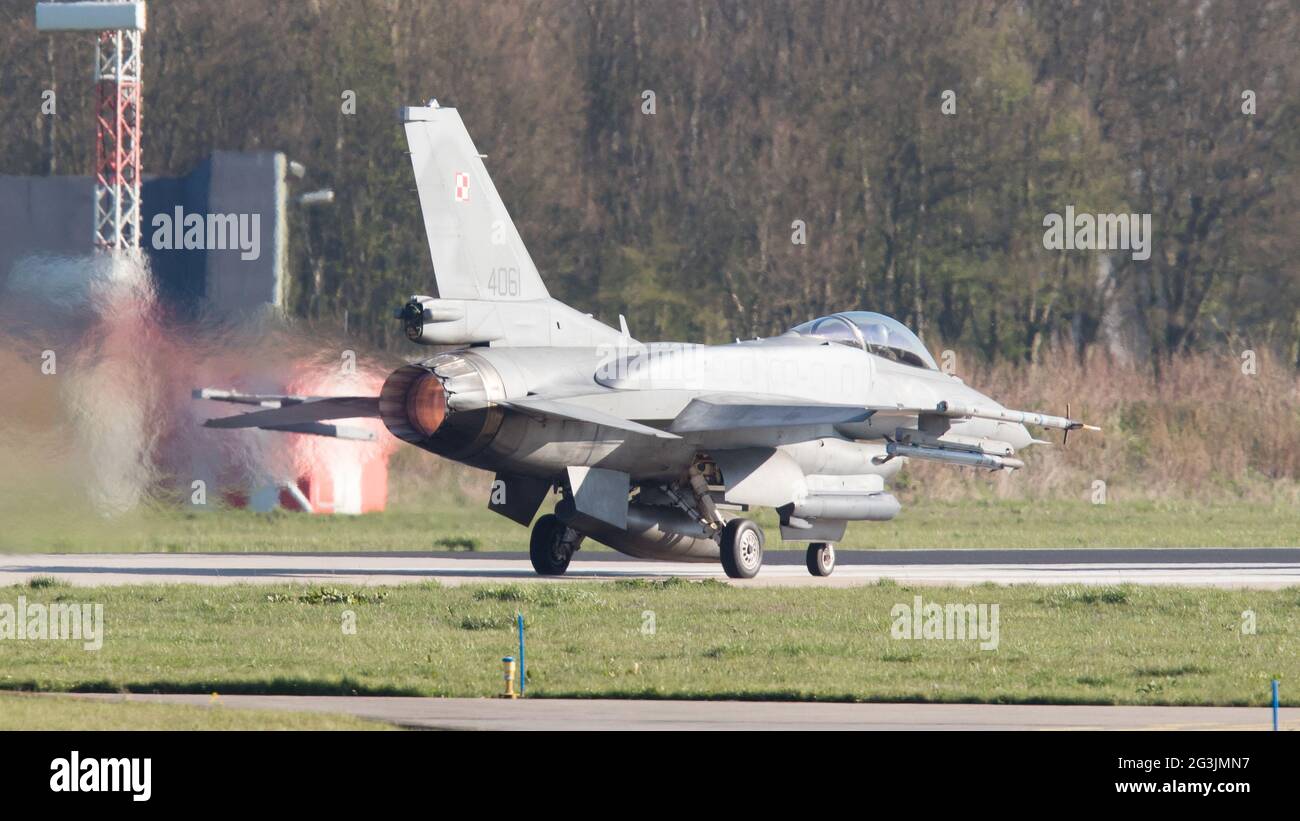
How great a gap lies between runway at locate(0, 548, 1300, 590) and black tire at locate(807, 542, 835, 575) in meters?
0.21

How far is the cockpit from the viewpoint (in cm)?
2647

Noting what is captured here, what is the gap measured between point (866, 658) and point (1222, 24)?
43.9 metres

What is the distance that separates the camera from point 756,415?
24.1 metres

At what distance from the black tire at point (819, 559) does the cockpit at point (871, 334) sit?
9.79 ft

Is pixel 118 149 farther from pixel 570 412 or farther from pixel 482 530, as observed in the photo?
pixel 570 412

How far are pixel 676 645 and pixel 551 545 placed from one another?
27.1 feet

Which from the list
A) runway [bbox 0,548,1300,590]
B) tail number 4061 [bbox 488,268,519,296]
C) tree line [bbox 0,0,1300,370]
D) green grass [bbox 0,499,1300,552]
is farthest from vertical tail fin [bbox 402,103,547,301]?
tree line [bbox 0,0,1300,370]

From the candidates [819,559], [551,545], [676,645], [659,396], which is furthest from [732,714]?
[819,559]

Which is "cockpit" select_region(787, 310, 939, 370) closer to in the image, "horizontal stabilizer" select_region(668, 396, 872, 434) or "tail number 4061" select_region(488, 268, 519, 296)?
"horizontal stabilizer" select_region(668, 396, 872, 434)

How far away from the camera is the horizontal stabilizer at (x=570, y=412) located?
22297 mm
